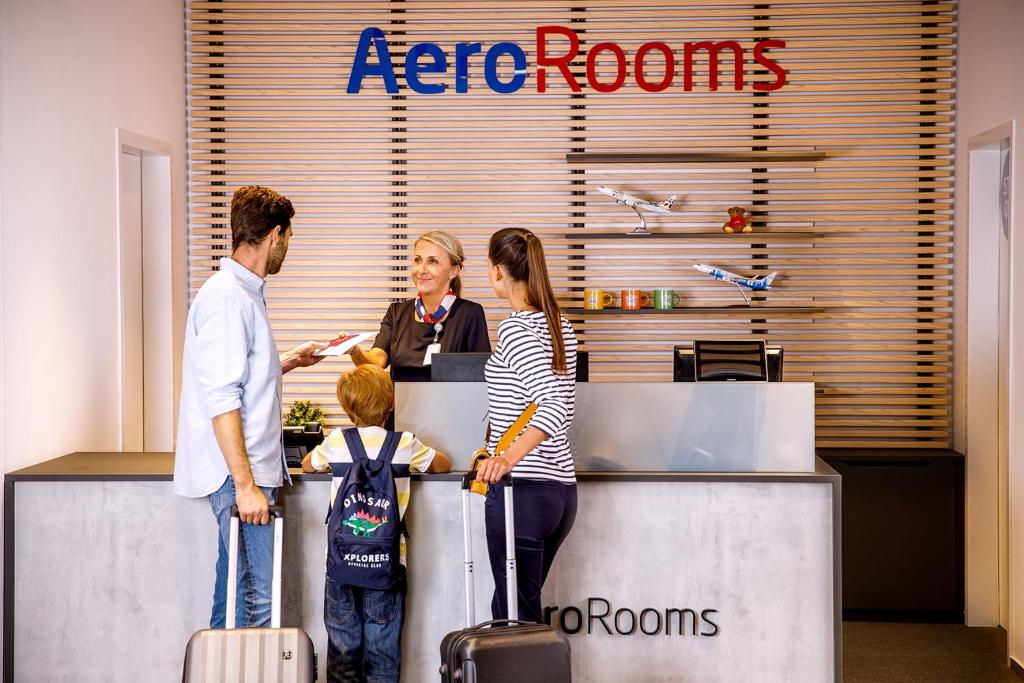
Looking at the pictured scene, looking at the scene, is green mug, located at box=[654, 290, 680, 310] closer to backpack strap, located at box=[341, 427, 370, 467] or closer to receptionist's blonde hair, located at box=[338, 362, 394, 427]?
receptionist's blonde hair, located at box=[338, 362, 394, 427]

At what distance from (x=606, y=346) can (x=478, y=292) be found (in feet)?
2.69

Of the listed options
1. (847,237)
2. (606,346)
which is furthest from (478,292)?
(847,237)

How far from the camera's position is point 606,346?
5914 millimetres

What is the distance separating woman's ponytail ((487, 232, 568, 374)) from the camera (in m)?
3.25

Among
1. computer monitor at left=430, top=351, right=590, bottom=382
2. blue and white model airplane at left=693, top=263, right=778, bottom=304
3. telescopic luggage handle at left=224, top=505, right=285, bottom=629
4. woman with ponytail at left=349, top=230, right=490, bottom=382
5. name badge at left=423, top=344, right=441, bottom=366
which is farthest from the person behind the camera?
blue and white model airplane at left=693, top=263, right=778, bottom=304

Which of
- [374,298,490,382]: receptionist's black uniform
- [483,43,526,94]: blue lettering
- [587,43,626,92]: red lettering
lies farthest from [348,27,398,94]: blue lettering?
[374,298,490,382]: receptionist's black uniform

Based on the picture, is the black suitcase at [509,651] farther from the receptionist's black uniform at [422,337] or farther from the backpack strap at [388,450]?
the receptionist's black uniform at [422,337]

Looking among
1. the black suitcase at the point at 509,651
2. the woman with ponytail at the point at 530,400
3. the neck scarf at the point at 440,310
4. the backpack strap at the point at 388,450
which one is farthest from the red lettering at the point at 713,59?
the black suitcase at the point at 509,651

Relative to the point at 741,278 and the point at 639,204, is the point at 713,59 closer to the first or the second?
the point at 639,204

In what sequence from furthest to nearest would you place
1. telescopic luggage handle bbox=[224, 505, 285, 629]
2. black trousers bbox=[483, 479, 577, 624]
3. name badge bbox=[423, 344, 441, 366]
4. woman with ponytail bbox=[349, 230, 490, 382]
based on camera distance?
woman with ponytail bbox=[349, 230, 490, 382], name badge bbox=[423, 344, 441, 366], black trousers bbox=[483, 479, 577, 624], telescopic luggage handle bbox=[224, 505, 285, 629]

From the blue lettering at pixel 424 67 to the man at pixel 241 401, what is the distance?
9.06ft

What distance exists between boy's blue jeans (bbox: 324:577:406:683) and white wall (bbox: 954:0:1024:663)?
2.88 meters

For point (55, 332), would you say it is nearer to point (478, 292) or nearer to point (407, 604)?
point (407, 604)

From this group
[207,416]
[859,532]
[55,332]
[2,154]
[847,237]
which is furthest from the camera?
[847,237]
